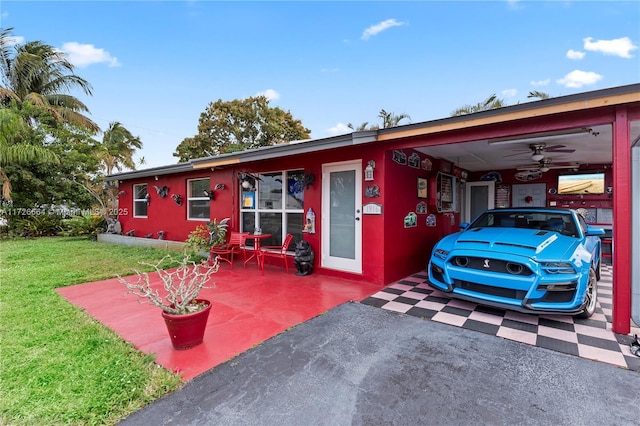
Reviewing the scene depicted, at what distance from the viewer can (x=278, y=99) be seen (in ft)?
60.3

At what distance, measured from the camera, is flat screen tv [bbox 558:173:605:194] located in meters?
6.29

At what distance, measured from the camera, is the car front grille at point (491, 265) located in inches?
113

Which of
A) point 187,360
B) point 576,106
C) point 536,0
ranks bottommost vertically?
point 187,360

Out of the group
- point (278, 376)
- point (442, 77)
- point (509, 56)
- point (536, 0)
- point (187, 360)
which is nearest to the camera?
point (278, 376)

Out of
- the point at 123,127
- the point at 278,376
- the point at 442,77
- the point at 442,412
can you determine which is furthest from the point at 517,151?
the point at 123,127

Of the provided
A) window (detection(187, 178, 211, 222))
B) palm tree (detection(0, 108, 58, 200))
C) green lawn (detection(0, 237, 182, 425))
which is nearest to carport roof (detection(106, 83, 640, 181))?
window (detection(187, 178, 211, 222))

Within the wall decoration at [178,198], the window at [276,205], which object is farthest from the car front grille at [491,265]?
the wall decoration at [178,198]

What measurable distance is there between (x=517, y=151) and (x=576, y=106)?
2621 mm

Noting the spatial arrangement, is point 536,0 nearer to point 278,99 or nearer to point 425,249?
Answer: point 425,249

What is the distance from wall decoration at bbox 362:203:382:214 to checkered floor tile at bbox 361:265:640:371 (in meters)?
1.19

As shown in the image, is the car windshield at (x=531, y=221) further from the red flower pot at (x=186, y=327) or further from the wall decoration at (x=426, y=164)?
the red flower pot at (x=186, y=327)

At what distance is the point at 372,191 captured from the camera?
440 cm

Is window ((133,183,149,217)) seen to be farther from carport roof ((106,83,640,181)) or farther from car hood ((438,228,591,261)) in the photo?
car hood ((438,228,591,261))

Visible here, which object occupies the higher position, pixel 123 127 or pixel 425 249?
pixel 123 127
